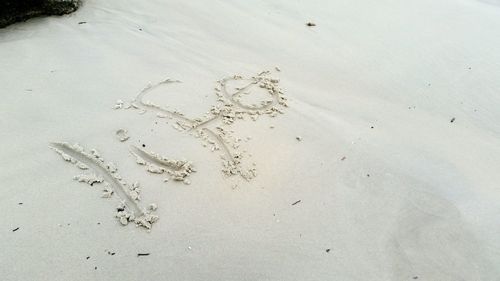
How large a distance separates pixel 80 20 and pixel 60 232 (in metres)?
1.94

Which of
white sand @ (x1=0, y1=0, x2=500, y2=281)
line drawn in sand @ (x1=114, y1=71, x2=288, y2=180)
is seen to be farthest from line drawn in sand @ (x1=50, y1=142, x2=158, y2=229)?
line drawn in sand @ (x1=114, y1=71, x2=288, y2=180)

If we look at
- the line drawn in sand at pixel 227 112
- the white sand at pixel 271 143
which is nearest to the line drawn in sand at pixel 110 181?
the white sand at pixel 271 143

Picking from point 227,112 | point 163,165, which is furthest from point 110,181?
point 227,112

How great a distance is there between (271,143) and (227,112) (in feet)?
1.21

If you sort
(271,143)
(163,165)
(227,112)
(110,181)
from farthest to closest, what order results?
1. (227,112)
2. (271,143)
3. (163,165)
4. (110,181)

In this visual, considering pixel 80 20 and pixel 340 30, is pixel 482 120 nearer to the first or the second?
pixel 340 30

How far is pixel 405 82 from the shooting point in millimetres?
3061

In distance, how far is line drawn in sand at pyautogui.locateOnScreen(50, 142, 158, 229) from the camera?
201 centimetres

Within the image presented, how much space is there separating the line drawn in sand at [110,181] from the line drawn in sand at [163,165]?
14 cm

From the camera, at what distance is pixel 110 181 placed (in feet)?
7.07

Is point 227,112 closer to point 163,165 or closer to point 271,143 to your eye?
point 271,143

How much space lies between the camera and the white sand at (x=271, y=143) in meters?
1.94

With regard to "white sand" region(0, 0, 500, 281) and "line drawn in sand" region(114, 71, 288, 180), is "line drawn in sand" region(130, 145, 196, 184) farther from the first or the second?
"line drawn in sand" region(114, 71, 288, 180)

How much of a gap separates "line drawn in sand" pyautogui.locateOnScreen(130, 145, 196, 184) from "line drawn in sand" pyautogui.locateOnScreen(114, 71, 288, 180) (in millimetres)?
202
